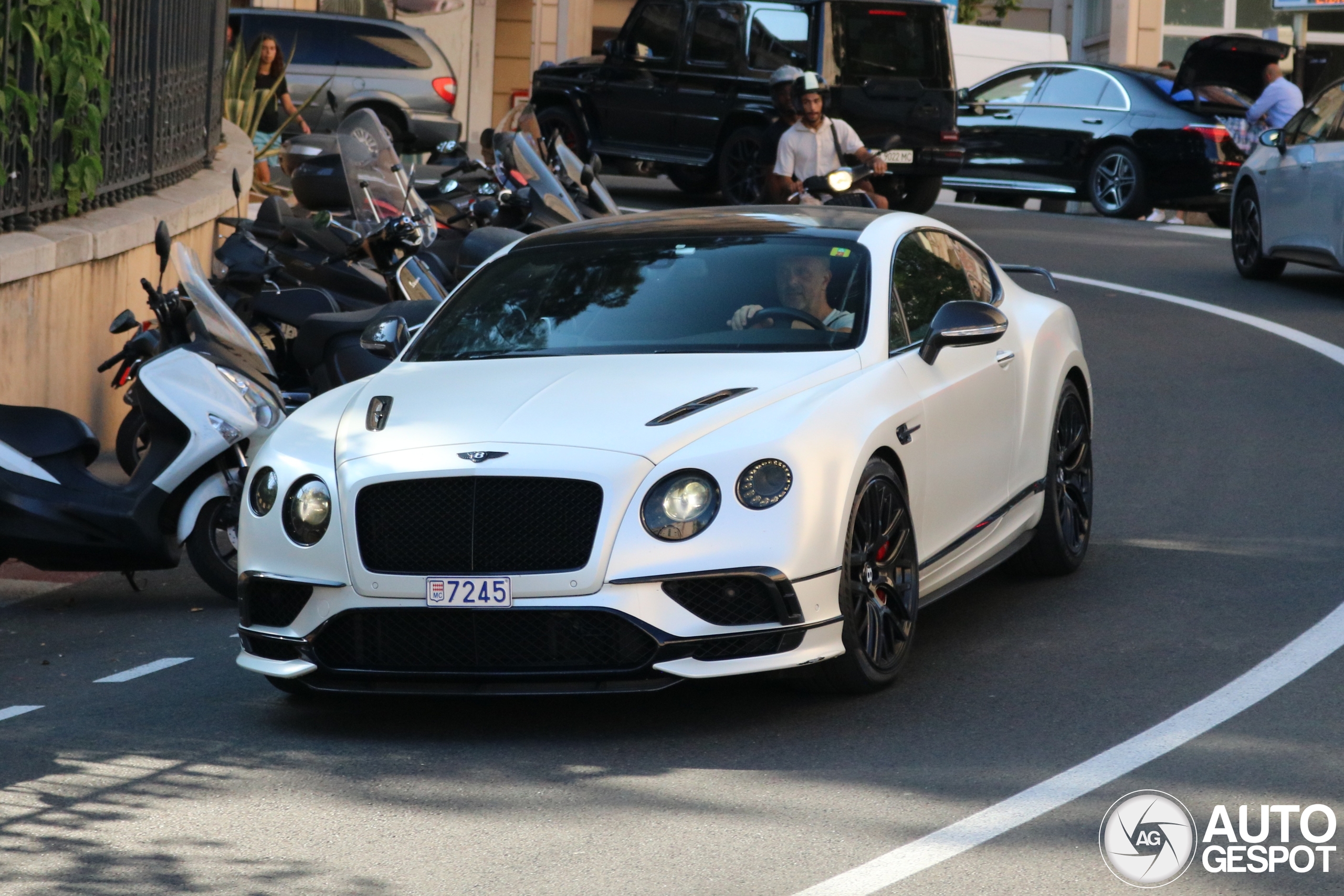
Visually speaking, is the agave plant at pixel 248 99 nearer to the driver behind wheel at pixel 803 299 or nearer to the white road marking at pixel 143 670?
the white road marking at pixel 143 670

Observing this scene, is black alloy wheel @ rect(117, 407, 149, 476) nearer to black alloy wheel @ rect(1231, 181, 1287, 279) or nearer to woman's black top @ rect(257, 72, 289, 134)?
black alloy wheel @ rect(1231, 181, 1287, 279)

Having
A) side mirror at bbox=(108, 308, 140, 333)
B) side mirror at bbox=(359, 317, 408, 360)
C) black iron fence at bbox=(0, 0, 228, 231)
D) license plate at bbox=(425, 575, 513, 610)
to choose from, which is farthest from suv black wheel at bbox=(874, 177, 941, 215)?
license plate at bbox=(425, 575, 513, 610)

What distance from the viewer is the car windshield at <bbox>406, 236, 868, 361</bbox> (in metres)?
6.68

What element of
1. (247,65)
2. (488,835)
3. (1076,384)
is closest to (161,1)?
(247,65)

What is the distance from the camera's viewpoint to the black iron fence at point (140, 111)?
10234 mm

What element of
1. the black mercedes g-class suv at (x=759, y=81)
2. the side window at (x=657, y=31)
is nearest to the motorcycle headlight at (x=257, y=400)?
the black mercedes g-class suv at (x=759, y=81)

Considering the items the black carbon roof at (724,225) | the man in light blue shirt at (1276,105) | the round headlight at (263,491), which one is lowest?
the round headlight at (263,491)

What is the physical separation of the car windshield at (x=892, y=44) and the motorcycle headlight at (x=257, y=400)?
13063 mm

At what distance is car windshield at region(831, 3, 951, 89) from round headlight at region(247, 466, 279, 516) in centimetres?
1497

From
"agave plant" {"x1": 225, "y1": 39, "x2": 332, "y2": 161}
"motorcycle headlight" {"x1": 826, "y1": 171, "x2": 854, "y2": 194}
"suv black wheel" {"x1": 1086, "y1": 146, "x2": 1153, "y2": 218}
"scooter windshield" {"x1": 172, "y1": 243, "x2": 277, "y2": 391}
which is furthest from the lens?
"suv black wheel" {"x1": 1086, "y1": 146, "x2": 1153, "y2": 218}

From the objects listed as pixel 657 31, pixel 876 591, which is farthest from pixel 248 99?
pixel 876 591

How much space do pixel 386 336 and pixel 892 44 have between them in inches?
560

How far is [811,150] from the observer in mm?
14242

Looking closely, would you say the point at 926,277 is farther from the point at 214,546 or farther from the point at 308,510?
the point at 214,546
